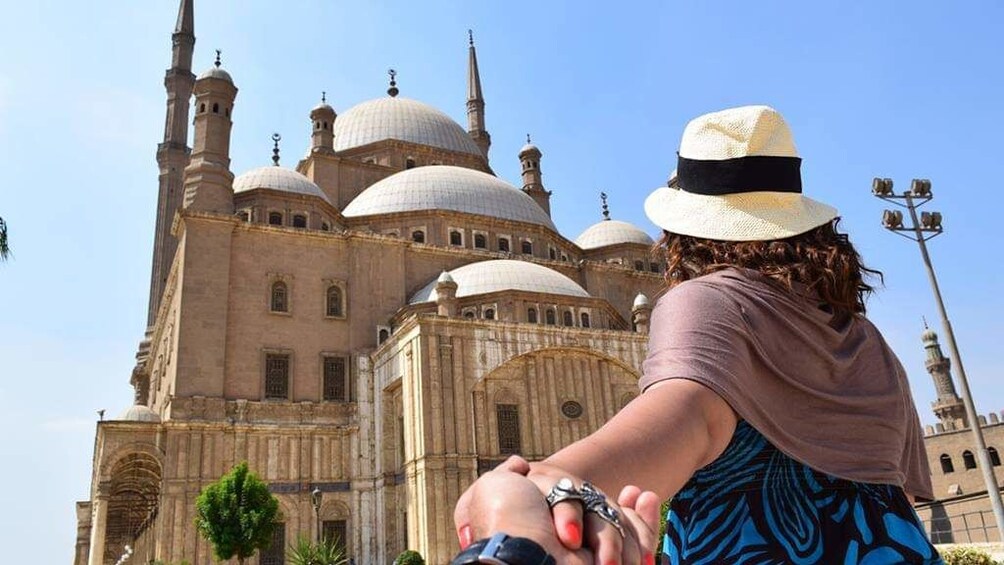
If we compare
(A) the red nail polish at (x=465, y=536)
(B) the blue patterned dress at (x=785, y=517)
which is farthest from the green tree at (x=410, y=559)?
(A) the red nail polish at (x=465, y=536)

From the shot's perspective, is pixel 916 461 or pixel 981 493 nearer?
pixel 916 461

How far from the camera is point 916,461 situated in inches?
70.1

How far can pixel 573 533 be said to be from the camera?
907 mm

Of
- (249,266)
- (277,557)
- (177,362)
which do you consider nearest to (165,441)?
(177,362)

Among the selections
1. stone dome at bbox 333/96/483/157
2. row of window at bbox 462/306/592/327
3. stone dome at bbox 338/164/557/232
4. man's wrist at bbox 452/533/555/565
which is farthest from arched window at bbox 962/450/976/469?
man's wrist at bbox 452/533/555/565

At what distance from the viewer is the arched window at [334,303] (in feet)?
81.7

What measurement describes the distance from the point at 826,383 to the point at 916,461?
428 mm

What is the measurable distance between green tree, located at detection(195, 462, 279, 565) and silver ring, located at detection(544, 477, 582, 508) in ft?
61.7

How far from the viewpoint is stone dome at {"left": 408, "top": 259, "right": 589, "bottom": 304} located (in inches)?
971

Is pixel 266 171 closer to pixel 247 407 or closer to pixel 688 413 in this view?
pixel 247 407

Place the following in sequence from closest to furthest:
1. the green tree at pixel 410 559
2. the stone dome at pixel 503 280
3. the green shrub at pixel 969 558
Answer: the green shrub at pixel 969 558 < the green tree at pixel 410 559 < the stone dome at pixel 503 280

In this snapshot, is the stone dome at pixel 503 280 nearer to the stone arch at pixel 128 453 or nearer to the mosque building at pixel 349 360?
the mosque building at pixel 349 360

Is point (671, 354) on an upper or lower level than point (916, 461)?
upper

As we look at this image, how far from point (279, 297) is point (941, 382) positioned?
3267 centimetres
